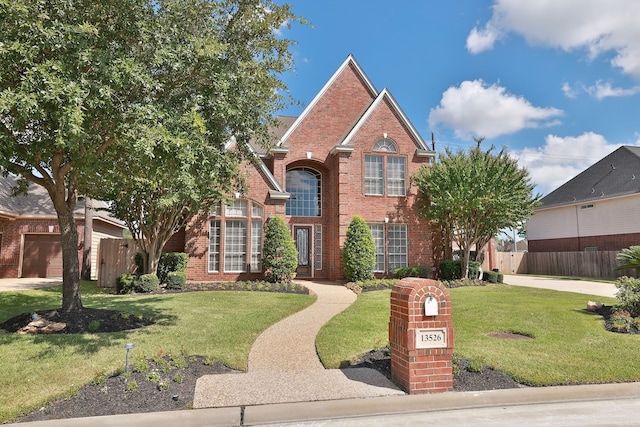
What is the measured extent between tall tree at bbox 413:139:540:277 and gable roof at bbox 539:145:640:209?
9.21 m

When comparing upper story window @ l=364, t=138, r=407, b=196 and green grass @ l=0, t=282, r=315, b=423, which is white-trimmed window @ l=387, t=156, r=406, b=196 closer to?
upper story window @ l=364, t=138, r=407, b=196

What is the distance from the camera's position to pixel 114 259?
16891 mm

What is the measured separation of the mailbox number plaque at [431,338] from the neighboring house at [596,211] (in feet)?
78.7

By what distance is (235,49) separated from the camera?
27.1 feet

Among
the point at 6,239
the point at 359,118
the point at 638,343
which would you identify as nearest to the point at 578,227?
the point at 359,118

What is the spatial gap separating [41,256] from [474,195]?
20.7 metres

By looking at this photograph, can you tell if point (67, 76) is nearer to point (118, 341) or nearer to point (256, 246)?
point (118, 341)

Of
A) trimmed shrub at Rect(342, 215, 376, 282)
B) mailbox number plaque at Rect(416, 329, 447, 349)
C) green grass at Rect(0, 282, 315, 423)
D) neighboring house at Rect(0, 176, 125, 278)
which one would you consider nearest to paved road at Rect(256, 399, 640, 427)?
mailbox number plaque at Rect(416, 329, 447, 349)

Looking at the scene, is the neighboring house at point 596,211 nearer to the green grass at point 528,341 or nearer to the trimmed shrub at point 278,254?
the green grass at point 528,341

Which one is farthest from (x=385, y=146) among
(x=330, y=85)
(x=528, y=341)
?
(x=528, y=341)

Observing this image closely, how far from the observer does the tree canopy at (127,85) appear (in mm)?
5840

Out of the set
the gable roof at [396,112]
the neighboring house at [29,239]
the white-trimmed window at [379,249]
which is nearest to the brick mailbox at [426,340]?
the white-trimmed window at [379,249]

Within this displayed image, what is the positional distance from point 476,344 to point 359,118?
1479 cm

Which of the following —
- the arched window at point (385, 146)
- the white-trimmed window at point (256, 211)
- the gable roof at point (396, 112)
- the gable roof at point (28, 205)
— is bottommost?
the white-trimmed window at point (256, 211)
